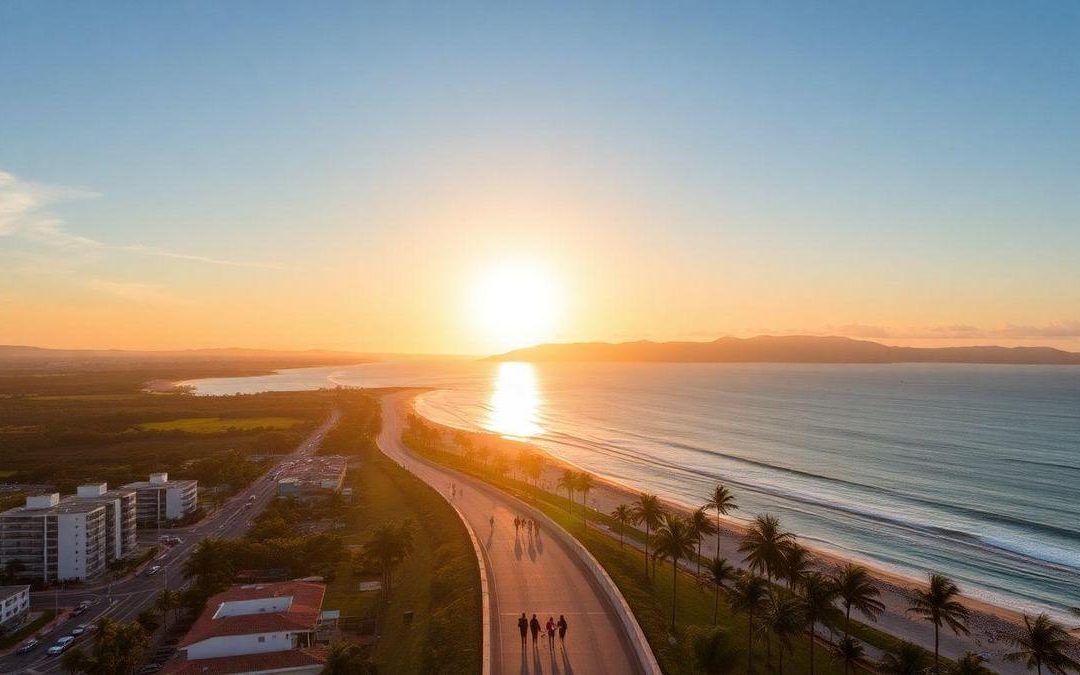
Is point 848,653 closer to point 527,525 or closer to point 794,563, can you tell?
point 794,563

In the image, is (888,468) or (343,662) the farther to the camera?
(888,468)

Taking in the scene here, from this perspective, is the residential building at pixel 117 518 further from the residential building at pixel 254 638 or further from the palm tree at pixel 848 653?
the palm tree at pixel 848 653

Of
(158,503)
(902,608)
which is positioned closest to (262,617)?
(158,503)

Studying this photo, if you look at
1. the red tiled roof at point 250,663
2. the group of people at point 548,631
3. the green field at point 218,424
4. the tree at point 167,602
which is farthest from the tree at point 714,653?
the green field at point 218,424

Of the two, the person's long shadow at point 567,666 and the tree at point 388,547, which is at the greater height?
the person's long shadow at point 567,666

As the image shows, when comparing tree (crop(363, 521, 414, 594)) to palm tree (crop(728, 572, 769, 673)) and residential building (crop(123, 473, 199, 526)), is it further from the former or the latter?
residential building (crop(123, 473, 199, 526))

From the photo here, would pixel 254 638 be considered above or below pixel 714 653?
below

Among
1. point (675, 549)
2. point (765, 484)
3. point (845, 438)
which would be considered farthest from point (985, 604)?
point (845, 438)
